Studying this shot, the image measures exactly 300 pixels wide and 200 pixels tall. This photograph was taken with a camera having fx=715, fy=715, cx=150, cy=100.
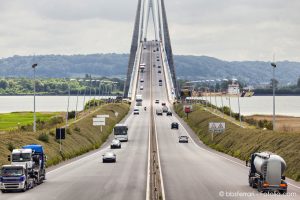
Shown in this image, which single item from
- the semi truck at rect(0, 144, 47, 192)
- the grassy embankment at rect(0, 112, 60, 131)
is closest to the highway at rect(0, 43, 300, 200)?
the semi truck at rect(0, 144, 47, 192)

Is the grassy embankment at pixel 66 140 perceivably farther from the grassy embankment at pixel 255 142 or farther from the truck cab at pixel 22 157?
the grassy embankment at pixel 255 142

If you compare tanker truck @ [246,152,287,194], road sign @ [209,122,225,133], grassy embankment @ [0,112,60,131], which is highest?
tanker truck @ [246,152,287,194]

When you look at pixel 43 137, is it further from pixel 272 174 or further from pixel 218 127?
pixel 272 174

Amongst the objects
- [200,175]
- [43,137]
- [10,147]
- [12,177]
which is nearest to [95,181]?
[12,177]

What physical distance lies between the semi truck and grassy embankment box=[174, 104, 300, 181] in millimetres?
21358

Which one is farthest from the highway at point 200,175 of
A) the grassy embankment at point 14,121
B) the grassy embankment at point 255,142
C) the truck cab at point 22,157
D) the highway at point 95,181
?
the grassy embankment at point 14,121

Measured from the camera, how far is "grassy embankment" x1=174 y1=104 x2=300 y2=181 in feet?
222

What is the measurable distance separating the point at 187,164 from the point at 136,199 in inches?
1352

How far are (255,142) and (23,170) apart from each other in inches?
1769

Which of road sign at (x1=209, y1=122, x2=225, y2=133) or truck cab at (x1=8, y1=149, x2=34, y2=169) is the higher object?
truck cab at (x1=8, y1=149, x2=34, y2=169)

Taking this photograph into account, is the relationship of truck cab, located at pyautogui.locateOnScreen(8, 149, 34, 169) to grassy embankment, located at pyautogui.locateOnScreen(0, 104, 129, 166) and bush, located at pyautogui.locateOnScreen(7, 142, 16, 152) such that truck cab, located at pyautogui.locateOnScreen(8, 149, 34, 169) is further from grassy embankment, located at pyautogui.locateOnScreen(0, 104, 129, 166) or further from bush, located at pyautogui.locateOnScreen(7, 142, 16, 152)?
bush, located at pyautogui.locateOnScreen(7, 142, 16, 152)

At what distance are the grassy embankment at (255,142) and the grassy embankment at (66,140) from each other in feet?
63.5

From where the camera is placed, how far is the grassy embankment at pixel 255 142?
67562 mm

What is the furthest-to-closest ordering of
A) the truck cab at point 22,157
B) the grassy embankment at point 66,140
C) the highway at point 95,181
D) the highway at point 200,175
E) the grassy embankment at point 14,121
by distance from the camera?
the grassy embankment at point 14,121 < the grassy embankment at point 66,140 < the truck cab at point 22,157 < the highway at point 200,175 < the highway at point 95,181
